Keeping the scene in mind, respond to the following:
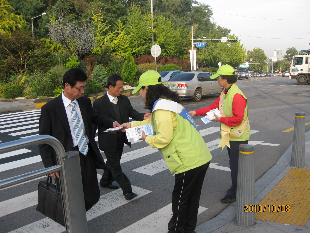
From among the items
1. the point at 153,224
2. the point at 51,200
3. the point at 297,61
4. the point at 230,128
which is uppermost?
the point at 297,61

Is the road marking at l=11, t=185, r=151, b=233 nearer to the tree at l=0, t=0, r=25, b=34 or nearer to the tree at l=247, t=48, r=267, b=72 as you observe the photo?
the tree at l=0, t=0, r=25, b=34

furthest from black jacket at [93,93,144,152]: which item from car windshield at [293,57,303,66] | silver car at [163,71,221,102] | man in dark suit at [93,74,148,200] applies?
car windshield at [293,57,303,66]

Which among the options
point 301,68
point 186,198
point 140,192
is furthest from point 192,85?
point 301,68

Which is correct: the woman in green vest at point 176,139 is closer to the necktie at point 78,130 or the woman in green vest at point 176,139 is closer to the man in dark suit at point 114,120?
the necktie at point 78,130

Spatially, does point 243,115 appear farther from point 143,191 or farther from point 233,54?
point 233,54

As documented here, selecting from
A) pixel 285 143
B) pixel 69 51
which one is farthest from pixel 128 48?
pixel 285 143

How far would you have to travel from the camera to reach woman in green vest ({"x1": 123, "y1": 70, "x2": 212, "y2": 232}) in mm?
3396

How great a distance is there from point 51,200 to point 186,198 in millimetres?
1269

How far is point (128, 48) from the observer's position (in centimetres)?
3300

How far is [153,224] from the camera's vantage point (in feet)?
15.4

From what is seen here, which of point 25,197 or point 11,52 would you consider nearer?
point 25,197

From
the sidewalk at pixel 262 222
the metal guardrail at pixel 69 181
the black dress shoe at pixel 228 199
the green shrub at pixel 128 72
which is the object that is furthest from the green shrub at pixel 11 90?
the metal guardrail at pixel 69 181

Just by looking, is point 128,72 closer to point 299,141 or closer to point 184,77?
point 184,77

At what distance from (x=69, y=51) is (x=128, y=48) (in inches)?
237
